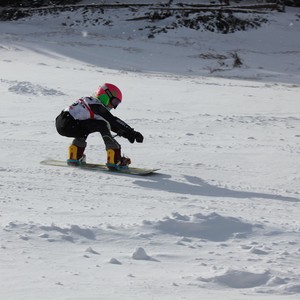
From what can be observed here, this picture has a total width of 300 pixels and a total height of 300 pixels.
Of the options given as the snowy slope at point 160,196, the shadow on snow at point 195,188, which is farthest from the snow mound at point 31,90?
the shadow on snow at point 195,188

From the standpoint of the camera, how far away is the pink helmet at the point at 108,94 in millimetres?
8312

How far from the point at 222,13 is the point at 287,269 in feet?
79.3

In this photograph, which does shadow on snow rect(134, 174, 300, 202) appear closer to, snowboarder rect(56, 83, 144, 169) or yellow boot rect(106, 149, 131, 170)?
yellow boot rect(106, 149, 131, 170)

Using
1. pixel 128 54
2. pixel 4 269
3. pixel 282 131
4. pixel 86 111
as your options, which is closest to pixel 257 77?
Result: pixel 128 54

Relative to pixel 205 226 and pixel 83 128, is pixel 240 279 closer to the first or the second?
pixel 205 226

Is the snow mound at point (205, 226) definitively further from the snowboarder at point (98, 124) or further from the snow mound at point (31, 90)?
the snow mound at point (31, 90)

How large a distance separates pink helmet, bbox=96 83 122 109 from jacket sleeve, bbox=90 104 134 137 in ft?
0.41

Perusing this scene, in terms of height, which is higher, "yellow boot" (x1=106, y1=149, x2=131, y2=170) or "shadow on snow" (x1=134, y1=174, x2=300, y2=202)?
"yellow boot" (x1=106, y1=149, x2=131, y2=170)

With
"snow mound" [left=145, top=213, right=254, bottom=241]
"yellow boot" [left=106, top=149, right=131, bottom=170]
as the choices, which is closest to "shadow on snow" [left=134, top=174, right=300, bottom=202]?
"yellow boot" [left=106, top=149, right=131, bottom=170]

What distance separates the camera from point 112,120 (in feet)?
27.0

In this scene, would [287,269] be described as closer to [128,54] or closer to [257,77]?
[257,77]

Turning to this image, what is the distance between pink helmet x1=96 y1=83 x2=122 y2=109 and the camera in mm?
8312

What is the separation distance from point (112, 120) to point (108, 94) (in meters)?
0.31

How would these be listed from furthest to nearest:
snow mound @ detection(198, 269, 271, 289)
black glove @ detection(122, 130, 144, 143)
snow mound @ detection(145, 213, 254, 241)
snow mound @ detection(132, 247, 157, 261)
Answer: black glove @ detection(122, 130, 144, 143) < snow mound @ detection(145, 213, 254, 241) < snow mound @ detection(132, 247, 157, 261) < snow mound @ detection(198, 269, 271, 289)
